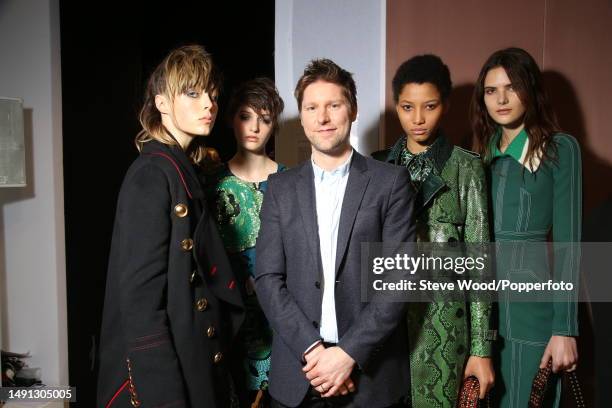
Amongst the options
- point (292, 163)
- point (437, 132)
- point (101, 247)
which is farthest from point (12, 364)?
point (437, 132)

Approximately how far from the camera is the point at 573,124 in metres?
2.39

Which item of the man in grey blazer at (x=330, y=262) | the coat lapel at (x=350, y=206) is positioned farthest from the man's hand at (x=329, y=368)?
the coat lapel at (x=350, y=206)

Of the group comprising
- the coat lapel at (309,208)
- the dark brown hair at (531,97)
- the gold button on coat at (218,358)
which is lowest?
the gold button on coat at (218,358)

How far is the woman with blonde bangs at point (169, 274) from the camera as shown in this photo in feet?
4.75

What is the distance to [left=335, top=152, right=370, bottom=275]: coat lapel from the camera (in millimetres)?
1574

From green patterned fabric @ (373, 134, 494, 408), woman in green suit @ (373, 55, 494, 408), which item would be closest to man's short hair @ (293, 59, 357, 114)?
woman in green suit @ (373, 55, 494, 408)

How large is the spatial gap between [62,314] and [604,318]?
275 centimetres

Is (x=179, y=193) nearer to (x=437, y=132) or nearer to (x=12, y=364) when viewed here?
(x=437, y=132)

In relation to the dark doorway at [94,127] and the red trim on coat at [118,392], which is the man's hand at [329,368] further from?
the dark doorway at [94,127]

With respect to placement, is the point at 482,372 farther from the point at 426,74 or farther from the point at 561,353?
the point at 426,74

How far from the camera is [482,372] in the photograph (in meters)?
1.71

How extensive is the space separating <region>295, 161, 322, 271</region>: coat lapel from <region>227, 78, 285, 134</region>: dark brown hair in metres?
0.43

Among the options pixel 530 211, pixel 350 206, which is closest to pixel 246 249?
pixel 350 206

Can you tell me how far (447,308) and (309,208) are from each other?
23.6 inches
